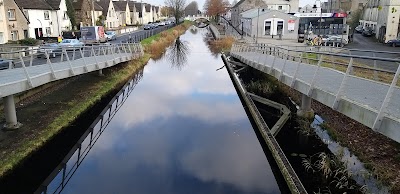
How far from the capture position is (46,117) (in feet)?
56.3

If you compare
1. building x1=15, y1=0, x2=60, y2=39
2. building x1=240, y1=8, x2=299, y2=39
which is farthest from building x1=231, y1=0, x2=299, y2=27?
building x1=15, y1=0, x2=60, y2=39

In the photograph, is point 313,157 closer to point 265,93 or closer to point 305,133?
point 305,133

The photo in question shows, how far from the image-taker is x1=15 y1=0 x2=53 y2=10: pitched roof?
4791 cm

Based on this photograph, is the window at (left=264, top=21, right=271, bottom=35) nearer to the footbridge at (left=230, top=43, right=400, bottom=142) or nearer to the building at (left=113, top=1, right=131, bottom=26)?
the footbridge at (left=230, top=43, right=400, bottom=142)

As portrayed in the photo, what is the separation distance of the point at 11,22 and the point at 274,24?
36643 mm

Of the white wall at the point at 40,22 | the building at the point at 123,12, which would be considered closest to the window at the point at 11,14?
the white wall at the point at 40,22

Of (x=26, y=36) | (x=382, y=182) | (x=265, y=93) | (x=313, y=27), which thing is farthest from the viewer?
(x=313, y=27)

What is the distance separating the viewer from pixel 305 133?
15500mm

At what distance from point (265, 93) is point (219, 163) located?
10.7m

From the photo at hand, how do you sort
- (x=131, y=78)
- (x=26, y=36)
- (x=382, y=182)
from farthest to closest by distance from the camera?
(x=26, y=36), (x=131, y=78), (x=382, y=182)

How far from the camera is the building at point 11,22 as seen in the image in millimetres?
39094

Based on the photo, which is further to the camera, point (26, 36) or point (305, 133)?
point (26, 36)

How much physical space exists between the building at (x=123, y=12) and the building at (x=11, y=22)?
5157 centimetres

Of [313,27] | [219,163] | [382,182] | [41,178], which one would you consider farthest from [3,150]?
[313,27]
